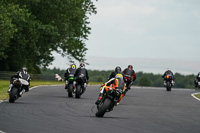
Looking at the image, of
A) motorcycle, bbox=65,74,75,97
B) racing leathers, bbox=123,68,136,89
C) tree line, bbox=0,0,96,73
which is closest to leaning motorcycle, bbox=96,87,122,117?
motorcycle, bbox=65,74,75,97

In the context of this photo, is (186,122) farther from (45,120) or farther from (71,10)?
(71,10)

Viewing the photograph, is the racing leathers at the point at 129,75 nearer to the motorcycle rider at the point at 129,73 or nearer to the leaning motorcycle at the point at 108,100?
the motorcycle rider at the point at 129,73

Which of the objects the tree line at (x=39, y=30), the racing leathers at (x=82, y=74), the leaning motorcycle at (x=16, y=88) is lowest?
the leaning motorcycle at (x=16, y=88)

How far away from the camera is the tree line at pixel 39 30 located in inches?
1973

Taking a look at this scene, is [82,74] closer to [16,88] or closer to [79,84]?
[79,84]

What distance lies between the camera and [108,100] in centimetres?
1603

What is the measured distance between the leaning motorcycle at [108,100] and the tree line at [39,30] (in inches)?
1247

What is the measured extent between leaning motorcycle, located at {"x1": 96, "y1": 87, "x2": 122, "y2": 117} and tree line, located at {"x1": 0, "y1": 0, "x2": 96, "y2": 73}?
31.7 metres

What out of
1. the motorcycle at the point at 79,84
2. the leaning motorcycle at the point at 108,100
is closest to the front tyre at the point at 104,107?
the leaning motorcycle at the point at 108,100

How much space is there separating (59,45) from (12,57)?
8.13 m

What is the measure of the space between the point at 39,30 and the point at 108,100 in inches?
1542

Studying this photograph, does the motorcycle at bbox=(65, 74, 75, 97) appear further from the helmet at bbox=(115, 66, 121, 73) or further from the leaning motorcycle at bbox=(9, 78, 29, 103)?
the helmet at bbox=(115, 66, 121, 73)

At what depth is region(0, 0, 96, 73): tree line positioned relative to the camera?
50.1 m

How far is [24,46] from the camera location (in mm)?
55531
